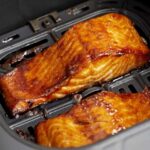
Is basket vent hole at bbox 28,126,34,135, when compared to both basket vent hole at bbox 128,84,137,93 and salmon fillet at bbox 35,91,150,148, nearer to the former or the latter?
salmon fillet at bbox 35,91,150,148

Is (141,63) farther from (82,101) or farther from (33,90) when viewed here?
(33,90)

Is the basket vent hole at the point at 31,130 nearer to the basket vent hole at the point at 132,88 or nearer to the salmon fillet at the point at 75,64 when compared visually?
the salmon fillet at the point at 75,64

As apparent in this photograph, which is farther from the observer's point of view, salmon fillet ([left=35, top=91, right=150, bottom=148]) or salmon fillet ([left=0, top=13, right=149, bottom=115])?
salmon fillet ([left=0, top=13, right=149, bottom=115])

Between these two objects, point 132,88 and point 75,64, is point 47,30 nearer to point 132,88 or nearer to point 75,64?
point 75,64

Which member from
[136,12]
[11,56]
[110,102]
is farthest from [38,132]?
[136,12]

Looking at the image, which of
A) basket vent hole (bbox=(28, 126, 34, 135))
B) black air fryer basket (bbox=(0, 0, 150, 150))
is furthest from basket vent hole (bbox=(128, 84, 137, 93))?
basket vent hole (bbox=(28, 126, 34, 135))

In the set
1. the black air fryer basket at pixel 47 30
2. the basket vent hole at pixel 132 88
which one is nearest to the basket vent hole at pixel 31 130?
the black air fryer basket at pixel 47 30
